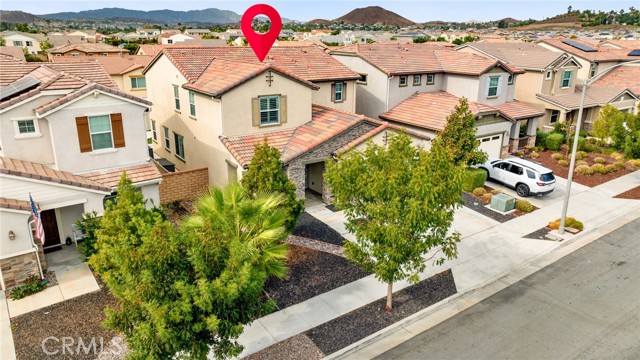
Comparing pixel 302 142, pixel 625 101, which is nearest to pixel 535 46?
pixel 625 101

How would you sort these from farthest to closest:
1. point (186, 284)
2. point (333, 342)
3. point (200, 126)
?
point (200, 126), point (333, 342), point (186, 284)

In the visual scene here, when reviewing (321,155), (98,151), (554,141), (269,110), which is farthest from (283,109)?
(554,141)

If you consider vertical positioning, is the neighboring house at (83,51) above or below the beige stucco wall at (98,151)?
above

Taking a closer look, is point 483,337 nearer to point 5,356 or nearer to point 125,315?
point 125,315

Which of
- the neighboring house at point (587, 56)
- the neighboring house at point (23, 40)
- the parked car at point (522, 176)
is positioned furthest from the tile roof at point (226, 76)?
the neighboring house at point (23, 40)

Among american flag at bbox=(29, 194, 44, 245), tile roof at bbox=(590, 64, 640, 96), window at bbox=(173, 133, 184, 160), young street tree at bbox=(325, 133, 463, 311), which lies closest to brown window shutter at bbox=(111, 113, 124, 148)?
american flag at bbox=(29, 194, 44, 245)

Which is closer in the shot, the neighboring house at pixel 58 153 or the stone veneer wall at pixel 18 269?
the stone veneer wall at pixel 18 269

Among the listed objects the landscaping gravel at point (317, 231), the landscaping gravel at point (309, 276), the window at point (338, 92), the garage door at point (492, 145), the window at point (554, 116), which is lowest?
the landscaping gravel at point (309, 276)
